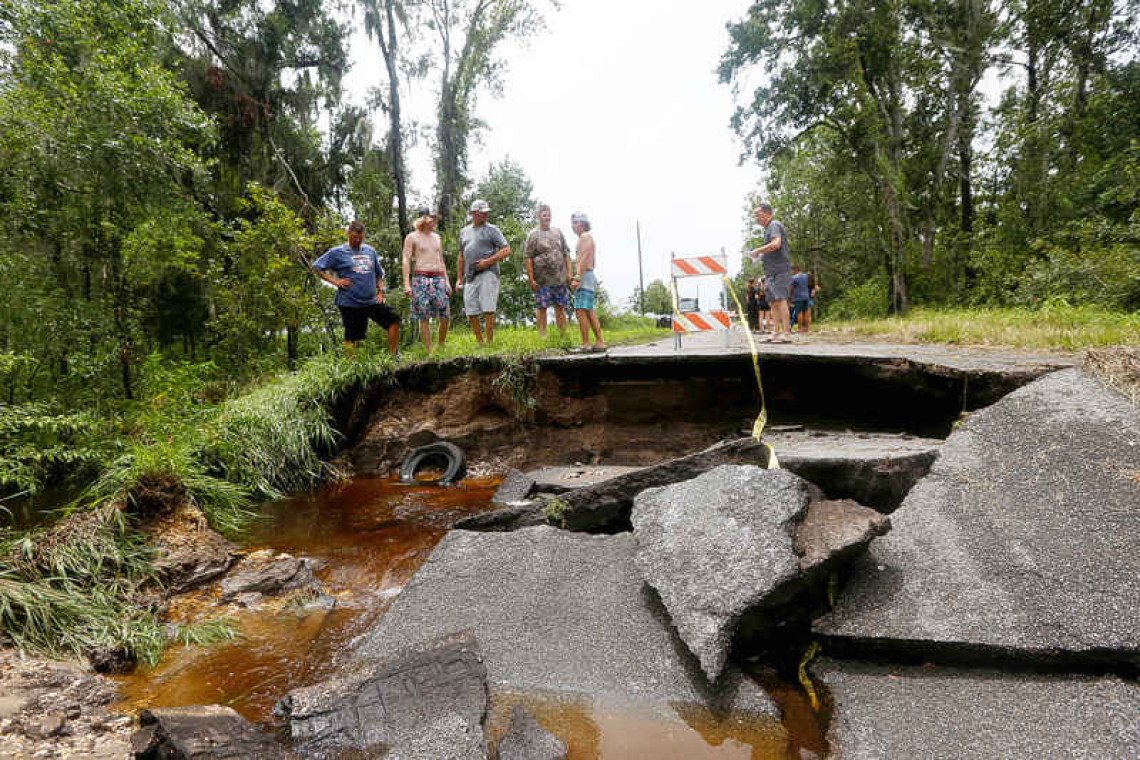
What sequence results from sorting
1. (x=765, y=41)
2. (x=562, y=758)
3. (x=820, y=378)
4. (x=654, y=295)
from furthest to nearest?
(x=654, y=295) < (x=765, y=41) < (x=820, y=378) < (x=562, y=758)

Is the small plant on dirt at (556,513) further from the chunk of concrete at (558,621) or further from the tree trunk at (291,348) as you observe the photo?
the tree trunk at (291,348)

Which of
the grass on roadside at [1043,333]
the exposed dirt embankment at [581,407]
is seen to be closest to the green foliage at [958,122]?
the grass on roadside at [1043,333]

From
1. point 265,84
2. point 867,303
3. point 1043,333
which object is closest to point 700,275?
point 1043,333

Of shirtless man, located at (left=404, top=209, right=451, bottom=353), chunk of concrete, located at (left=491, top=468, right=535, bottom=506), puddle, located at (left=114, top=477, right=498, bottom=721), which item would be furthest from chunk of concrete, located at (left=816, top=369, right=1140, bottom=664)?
shirtless man, located at (left=404, top=209, right=451, bottom=353)

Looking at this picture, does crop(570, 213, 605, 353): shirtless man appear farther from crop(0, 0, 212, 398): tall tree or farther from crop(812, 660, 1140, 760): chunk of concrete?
crop(0, 0, 212, 398): tall tree

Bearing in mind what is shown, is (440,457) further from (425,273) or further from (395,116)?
(395,116)

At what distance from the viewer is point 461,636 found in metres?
2.35

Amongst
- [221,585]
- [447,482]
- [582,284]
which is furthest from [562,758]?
[582,284]

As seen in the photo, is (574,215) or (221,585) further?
(574,215)

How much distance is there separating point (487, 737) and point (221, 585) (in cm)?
252

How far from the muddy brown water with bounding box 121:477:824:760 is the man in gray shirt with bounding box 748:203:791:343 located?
5.35 m

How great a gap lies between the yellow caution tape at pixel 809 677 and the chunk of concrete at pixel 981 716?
0.07m

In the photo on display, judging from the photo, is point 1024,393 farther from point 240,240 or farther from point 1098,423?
point 240,240

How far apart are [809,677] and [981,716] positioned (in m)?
0.58
